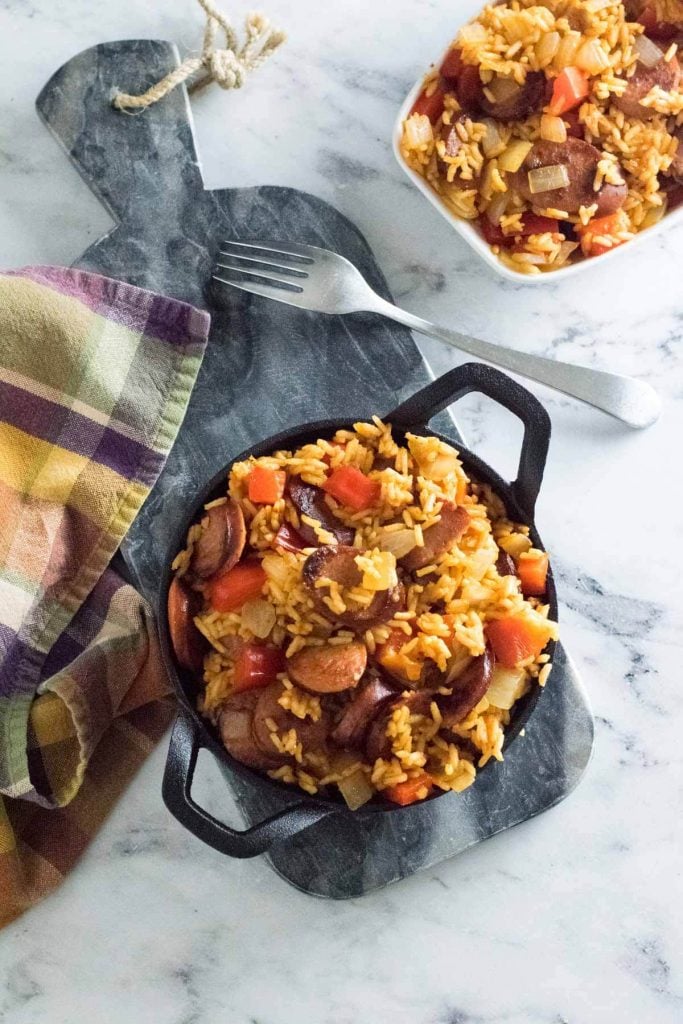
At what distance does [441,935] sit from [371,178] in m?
1.72

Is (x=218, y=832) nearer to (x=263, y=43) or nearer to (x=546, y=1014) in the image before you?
(x=546, y=1014)

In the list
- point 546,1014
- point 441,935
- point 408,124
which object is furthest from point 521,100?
point 546,1014

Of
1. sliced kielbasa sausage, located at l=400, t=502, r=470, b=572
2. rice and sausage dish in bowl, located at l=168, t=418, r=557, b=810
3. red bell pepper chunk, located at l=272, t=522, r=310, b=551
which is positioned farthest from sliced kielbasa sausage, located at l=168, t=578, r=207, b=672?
sliced kielbasa sausage, located at l=400, t=502, r=470, b=572

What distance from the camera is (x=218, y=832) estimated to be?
1878 mm

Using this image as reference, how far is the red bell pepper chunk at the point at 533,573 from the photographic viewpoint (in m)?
2.01

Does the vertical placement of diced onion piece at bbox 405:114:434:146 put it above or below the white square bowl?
above

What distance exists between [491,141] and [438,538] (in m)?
0.90

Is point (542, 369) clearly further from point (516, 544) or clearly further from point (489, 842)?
point (489, 842)

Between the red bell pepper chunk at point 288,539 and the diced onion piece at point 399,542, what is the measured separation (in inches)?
5.9

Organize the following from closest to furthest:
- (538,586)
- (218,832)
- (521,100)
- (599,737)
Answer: (218,832) → (538,586) → (521,100) → (599,737)

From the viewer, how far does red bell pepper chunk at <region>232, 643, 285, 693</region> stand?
6.40 feet

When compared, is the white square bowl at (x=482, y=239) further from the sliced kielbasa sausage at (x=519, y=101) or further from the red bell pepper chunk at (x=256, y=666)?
the red bell pepper chunk at (x=256, y=666)

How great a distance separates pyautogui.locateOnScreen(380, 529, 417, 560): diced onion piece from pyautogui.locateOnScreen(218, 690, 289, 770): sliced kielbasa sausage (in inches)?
14.0

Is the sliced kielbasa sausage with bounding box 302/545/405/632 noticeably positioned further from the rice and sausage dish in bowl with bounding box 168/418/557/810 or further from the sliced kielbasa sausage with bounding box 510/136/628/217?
the sliced kielbasa sausage with bounding box 510/136/628/217
